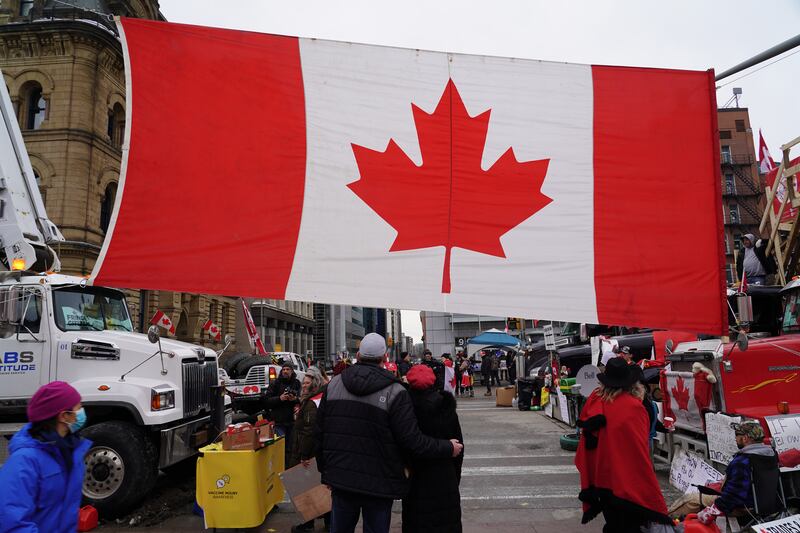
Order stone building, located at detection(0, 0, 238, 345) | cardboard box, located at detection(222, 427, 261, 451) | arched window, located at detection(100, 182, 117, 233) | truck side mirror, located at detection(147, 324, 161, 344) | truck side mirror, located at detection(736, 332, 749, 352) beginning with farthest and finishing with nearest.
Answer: arched window, located at detection(100, 182, 117, 233)
stone building, located at detection(0, 0, 238, 345)
truck side mirror, located at detection(147, 324, 161, 344)
cardboard box, located at detection(222, 427, 261, 451)
truck side mirror, located at detection(736, 332, 749, 352)

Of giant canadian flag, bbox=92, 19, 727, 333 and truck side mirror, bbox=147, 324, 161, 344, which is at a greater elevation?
giant canadian flag, bbox=92, 19, 727, 333

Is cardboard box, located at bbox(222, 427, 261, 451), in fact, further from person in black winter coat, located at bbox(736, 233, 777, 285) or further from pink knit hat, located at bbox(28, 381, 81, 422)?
person in black winter coat, located at bbox(736, 233, 777, 285)

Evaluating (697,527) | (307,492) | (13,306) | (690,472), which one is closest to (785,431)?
(690,472)

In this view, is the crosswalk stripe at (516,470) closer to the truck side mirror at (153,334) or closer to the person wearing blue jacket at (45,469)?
the truck side mirror at (153,334)

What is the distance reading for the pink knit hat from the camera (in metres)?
3.04

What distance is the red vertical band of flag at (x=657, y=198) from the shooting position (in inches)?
172

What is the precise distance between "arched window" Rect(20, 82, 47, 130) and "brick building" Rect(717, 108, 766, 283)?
207 ft

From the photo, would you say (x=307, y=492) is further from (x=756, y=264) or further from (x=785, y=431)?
(x=756, y=264)

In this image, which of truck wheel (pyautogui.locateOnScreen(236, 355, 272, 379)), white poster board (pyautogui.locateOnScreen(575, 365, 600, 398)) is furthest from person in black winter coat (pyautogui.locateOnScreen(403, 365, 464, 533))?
truck wheel (pyautogui.locateOnScreen(236, 355, 272, 379))

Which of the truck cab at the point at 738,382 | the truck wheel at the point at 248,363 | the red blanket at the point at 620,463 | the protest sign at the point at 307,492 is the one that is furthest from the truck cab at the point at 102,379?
the truck wheel at the point at 248,363

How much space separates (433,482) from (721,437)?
3.89 m

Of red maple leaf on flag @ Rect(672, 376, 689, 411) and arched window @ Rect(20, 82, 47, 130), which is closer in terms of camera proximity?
red maple leaf on flag @ Rect(672, 376, 689, 411)

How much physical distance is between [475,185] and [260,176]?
169 cm

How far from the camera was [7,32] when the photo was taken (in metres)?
29.2
